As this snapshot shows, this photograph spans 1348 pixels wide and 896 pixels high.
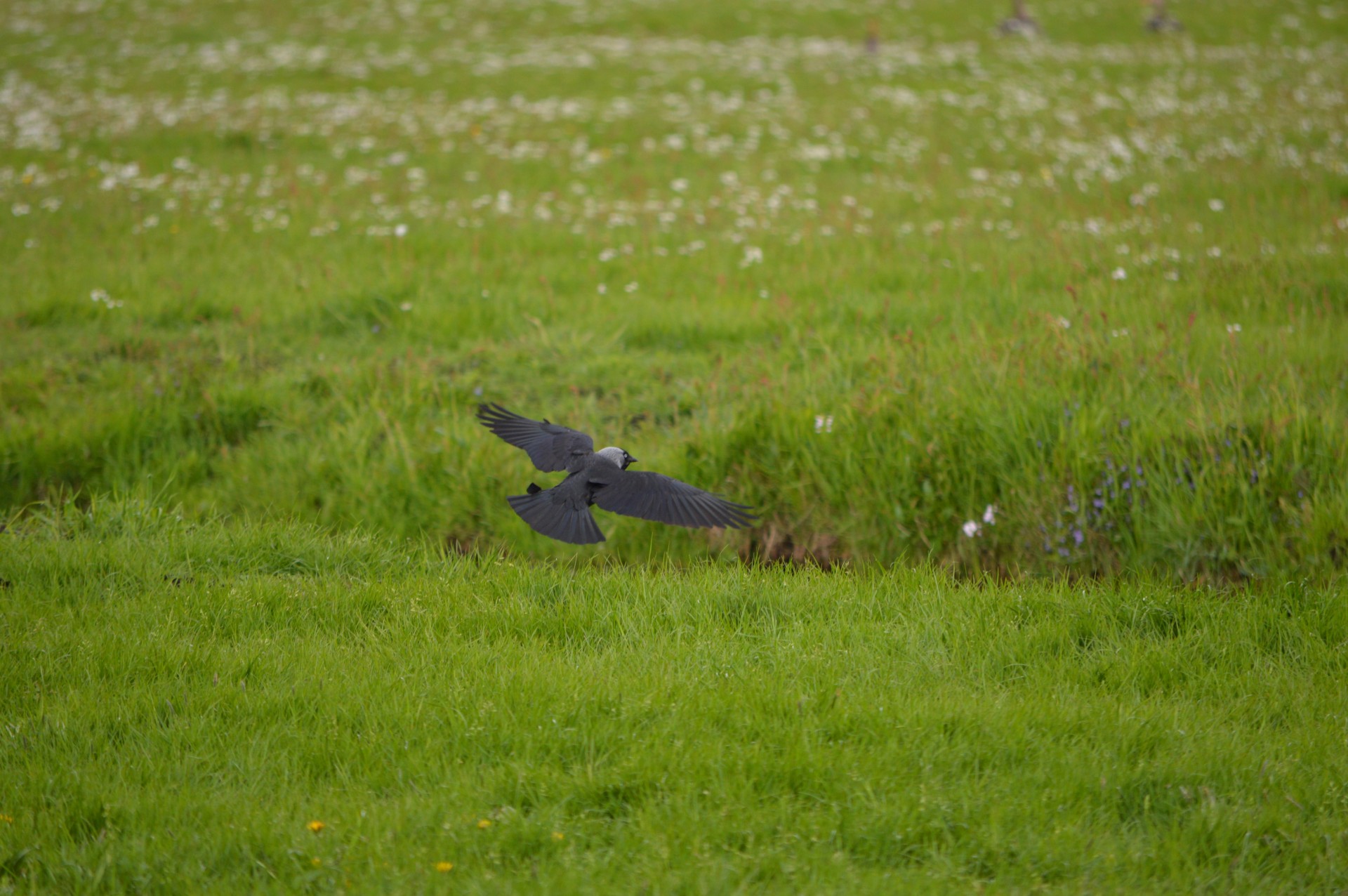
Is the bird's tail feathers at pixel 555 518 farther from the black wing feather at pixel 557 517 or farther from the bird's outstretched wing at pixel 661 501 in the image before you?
the bird's outstretched wing at pixel 661 501

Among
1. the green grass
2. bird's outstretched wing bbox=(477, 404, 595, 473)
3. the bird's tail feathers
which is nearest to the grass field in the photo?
the green grass

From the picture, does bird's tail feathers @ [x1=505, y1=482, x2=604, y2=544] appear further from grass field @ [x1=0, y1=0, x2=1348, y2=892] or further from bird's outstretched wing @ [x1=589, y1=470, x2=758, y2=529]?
grass field @ [x1=0, y1=0, x2=1348, y2=892]

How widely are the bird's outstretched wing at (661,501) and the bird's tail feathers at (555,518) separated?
100mm

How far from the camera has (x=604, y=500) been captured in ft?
12.8

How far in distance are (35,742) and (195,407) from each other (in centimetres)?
360

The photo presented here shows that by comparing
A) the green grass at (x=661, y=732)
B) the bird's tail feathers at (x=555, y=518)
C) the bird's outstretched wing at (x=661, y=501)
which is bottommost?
the green grass at (x=661, y=732)

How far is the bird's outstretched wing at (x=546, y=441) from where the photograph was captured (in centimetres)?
427

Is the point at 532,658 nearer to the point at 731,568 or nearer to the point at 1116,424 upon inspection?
the point at 731,568

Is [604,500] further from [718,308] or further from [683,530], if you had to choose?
[718,308]

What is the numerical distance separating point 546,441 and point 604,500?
2.10 feet

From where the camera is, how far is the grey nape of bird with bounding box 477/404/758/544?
3.80m

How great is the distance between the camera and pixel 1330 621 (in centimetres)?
400

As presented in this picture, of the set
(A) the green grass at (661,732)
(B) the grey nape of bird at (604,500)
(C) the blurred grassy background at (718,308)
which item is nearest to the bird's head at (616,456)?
(B) the grey nape of bird at (604,500)

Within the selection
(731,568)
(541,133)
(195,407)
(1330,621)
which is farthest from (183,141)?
(1330,621)
